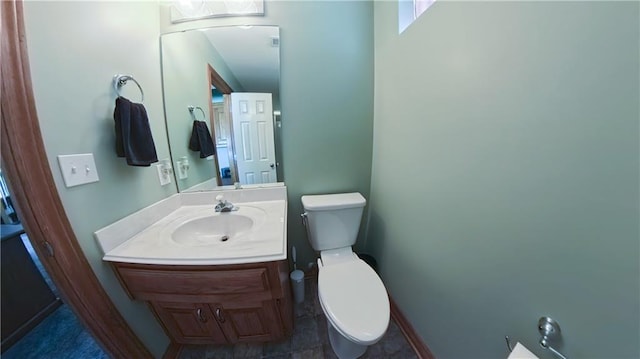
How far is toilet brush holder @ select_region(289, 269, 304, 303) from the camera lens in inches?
57.6

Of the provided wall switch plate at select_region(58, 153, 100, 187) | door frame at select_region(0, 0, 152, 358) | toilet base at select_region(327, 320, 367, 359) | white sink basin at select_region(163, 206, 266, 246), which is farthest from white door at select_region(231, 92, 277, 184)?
toilet base at select_region(327, 320, 367, 359)

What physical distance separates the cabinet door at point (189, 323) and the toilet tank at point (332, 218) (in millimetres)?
710

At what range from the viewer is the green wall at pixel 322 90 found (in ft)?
4.16

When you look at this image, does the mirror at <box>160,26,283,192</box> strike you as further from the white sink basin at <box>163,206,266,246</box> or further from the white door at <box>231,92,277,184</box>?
the white sink basin at <box>163,206,266,246</box>

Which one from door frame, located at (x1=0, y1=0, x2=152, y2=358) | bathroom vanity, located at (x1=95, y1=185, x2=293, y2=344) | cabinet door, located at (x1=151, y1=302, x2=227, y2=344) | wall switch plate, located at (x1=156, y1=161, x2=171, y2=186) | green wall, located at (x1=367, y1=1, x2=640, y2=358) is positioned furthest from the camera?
wall switch plate, located at (x1=156, y1=161, x2=171, y2=186)

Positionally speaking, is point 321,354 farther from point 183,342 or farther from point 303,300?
point 183,342

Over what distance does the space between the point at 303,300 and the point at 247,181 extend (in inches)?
40.1

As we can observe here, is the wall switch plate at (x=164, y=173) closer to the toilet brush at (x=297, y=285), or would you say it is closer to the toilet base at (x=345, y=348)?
the toilet brush at (x=297, y=285)

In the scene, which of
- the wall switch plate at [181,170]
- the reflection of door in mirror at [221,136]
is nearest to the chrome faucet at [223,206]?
the reflection of door in mirror at [221,136]

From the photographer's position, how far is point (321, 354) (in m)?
1.17

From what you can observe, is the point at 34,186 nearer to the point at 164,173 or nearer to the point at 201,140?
the point at 164,173

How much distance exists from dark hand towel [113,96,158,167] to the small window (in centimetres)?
143

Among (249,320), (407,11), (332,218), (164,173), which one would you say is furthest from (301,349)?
(407,11)

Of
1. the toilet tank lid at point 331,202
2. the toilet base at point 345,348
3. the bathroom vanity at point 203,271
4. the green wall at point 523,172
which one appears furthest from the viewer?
the toilet tank lid at point 331,202
